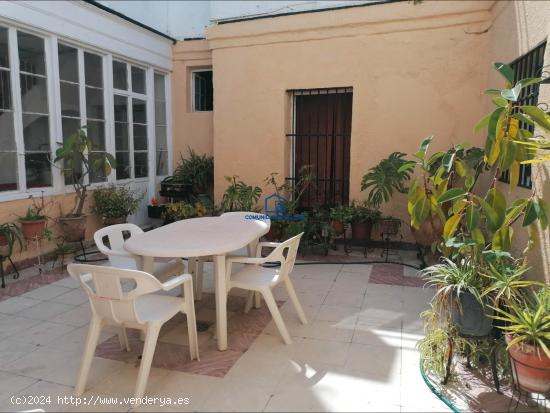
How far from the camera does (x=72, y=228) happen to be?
16.7 feet

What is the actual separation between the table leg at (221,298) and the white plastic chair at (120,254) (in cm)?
65

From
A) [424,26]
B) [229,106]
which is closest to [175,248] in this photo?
[229,106]

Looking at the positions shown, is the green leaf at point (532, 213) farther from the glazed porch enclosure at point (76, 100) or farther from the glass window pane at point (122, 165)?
the glass window pane at point (122, 165)

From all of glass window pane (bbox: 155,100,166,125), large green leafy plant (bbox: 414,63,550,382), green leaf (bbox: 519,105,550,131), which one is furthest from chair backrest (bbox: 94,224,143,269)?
glass window pane (bbox: 155,100,166,125)

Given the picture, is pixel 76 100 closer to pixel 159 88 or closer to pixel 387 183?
pixel 159 88

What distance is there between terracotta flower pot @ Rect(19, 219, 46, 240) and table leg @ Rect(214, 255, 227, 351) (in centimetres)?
298

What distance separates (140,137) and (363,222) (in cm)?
395

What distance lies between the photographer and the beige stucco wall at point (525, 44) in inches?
110

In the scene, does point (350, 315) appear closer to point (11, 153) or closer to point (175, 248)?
point (175, 248)

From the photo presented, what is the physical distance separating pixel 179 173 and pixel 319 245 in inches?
115

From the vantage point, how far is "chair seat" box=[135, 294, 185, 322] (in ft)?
7.91

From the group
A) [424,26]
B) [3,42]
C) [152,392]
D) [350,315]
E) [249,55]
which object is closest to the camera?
[152,392]

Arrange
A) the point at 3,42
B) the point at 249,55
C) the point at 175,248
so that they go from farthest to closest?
1. the point at 249,55
2. the point at 3,42
3. the point at 175,248

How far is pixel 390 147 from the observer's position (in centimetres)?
564
